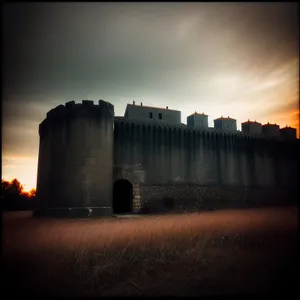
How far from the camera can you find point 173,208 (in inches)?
708

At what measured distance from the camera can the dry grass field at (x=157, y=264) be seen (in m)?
4.18

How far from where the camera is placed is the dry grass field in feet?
13.7

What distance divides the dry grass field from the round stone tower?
22.8 ft

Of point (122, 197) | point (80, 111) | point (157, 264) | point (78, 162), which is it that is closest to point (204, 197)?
point (122, 197)

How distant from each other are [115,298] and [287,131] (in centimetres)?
3620

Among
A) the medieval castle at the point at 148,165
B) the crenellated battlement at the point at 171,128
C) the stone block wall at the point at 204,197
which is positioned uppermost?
the crenellated battlement at the point at 171,128

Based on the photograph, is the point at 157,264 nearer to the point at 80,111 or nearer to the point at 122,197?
the point at 80,111

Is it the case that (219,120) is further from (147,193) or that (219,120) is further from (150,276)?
(150,276)

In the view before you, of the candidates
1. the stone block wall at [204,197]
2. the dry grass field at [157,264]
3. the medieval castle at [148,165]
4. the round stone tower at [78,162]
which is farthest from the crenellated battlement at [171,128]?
the dry grass field at [157,264]

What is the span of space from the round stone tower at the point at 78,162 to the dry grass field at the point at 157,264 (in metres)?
6.96

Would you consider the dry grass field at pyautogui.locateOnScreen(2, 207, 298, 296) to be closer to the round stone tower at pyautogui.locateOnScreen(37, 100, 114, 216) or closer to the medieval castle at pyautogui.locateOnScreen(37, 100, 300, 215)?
the round stone tower at pyautogui.locateOnScreen(37, 100, 114, 216)

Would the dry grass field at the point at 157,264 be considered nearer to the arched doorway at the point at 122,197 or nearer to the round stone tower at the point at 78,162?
the round stone tower at the point at 78,162

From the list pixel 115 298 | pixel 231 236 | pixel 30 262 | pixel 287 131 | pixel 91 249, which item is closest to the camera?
pixel 115 298

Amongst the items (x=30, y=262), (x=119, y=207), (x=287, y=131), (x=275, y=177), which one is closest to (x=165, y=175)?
(x=119, y=207)
